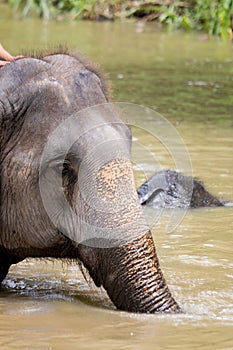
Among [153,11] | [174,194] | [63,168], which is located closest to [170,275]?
[63,168]

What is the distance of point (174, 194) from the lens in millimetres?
8023

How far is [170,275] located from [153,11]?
1546cm

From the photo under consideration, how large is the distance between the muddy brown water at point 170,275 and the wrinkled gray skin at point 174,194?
0.43 ft

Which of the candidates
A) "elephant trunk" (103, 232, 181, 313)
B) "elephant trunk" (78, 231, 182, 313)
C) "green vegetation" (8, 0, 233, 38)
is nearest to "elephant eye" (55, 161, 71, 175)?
"elephant trunk" (78, 231, 182, 313)

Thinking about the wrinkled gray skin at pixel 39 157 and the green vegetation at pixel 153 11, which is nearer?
the wrinkled gray skin at pixel 39 157

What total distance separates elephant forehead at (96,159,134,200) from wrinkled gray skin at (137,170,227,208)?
2942 millimetres

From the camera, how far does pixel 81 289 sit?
5617mm

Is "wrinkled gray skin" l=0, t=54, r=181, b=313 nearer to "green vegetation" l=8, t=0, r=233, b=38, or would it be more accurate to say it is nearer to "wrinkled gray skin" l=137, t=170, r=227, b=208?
"wrinkled gray skin" l=137, t=170, r=227, b=208

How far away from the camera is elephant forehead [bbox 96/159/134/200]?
15.6ft

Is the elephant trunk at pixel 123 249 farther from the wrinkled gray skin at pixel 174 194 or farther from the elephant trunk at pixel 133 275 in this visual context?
the wrinkled gray skin at pixel 174 194

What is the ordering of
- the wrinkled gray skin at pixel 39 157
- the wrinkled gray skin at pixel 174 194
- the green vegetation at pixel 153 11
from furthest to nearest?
the green vegetation at pixel 153 11 → the wrinkled gray skin at pixel 174 194 → the wrinkled gray skin at pixel 39 157

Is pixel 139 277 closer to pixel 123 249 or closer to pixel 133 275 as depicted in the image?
pixel 133 275

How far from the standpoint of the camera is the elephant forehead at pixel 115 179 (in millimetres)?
4746

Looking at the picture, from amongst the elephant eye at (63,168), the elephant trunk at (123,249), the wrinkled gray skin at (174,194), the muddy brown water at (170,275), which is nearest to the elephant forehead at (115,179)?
the elephant trunk at (123,249)
